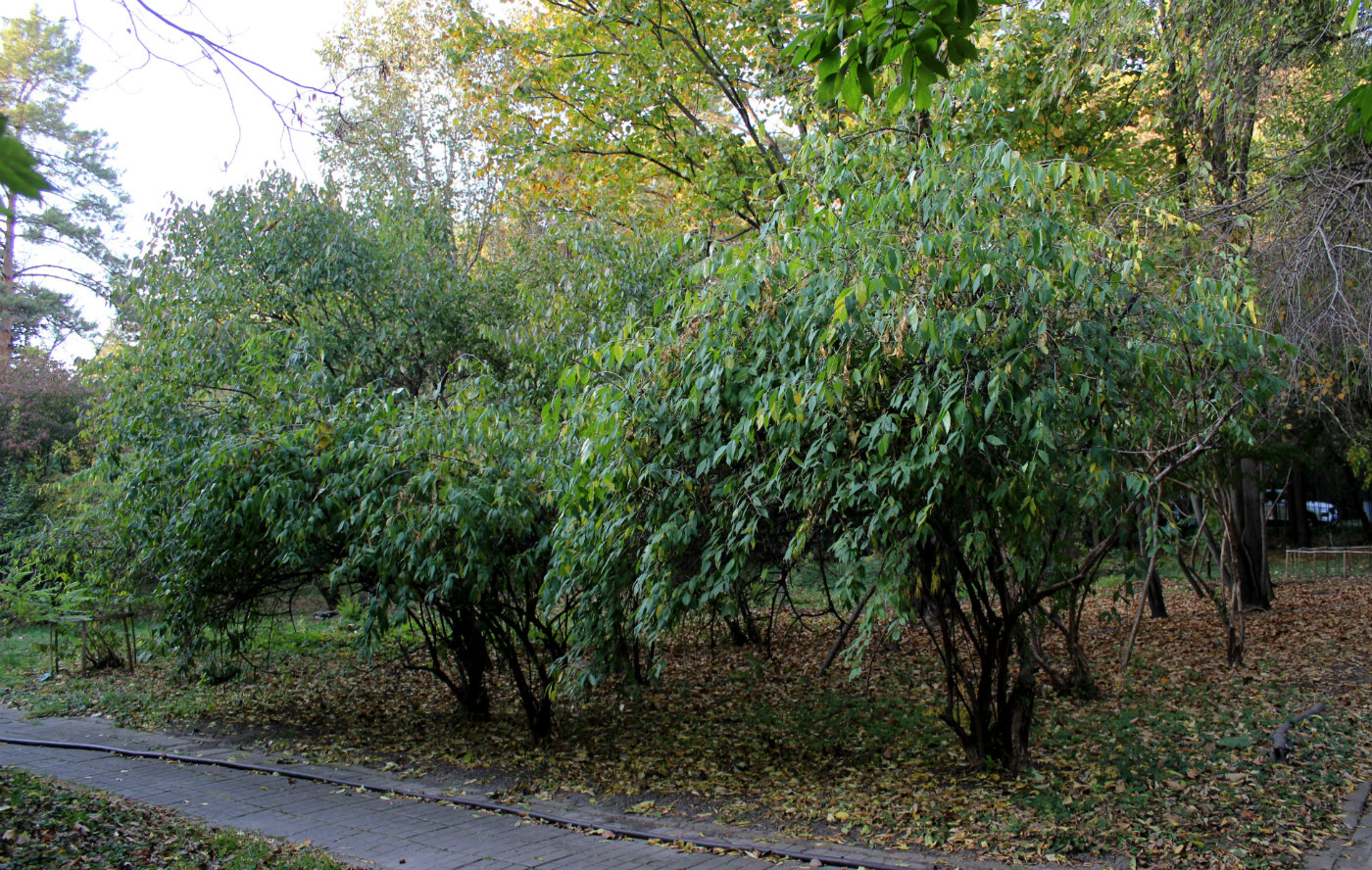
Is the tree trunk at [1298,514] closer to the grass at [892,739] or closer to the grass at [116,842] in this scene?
the grass at [892,739]

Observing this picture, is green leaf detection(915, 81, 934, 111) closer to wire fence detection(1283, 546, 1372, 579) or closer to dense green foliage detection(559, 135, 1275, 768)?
dense green foliage detection(559, 135, 1275, 768)

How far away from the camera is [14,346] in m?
23.9

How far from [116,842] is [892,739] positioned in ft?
18.4

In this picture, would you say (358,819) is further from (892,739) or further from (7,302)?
(7,302)

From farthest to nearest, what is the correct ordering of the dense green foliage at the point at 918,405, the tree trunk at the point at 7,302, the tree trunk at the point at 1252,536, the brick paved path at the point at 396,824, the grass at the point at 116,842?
the tree trunk at the point at 7,302 → the tree trunk at the point at 1252,536 → the brick paved path at the point at 396,824 → the grass at the point at 116,842 → the dense green foliage at the point at 918,405

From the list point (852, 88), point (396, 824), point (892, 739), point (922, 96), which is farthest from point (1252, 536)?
point (396, 824)

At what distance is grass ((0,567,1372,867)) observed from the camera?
5.30 meters

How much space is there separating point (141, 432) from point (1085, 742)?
9.30 metres

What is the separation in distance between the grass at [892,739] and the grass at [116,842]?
6.65ft

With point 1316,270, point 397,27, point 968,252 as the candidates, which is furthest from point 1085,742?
point 397,27

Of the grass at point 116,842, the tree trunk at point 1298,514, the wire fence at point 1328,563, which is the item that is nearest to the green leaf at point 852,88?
the grass at point 116,842

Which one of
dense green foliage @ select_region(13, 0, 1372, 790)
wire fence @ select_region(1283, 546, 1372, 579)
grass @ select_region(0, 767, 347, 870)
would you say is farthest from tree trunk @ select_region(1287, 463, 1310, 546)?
grass @ select_region(0, 767, 347, 870)

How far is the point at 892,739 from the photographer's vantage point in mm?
7602

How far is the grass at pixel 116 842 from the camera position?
484 centimetres
